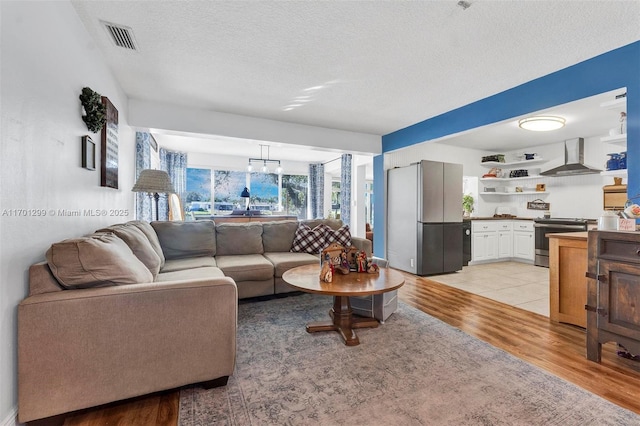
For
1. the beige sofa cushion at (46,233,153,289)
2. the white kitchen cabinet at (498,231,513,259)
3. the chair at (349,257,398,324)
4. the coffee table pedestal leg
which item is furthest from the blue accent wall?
the beige sofa cushion at (46,233,153,289)

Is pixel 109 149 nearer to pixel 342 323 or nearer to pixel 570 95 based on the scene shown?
pixel 342 323

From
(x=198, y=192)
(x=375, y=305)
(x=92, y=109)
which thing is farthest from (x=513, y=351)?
(x=198, y=192)

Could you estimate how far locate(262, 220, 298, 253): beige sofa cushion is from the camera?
12.6 ft

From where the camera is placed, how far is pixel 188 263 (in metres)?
3.07

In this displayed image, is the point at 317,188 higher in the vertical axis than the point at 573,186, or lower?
higher

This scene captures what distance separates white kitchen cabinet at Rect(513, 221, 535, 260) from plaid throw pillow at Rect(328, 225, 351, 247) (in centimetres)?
391

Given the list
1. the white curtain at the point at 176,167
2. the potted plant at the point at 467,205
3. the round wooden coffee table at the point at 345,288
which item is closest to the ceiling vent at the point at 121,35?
the round wooden coffee table at the point at 345,288

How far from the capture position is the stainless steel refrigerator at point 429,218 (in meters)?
4.46

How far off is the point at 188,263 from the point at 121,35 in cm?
215

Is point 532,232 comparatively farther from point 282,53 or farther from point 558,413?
point 282,53

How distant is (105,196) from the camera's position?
8.73 feet

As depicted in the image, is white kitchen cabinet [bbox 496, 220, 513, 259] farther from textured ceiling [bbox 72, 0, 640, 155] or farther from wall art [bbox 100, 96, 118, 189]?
wall art [bbox 100, 96, 118, 189]

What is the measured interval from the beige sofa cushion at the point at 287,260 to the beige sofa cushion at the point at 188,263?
2.23ft

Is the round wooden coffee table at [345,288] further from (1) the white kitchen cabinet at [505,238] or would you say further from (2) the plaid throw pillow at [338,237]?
(1) the white kitchen cabinet at [505,238]
